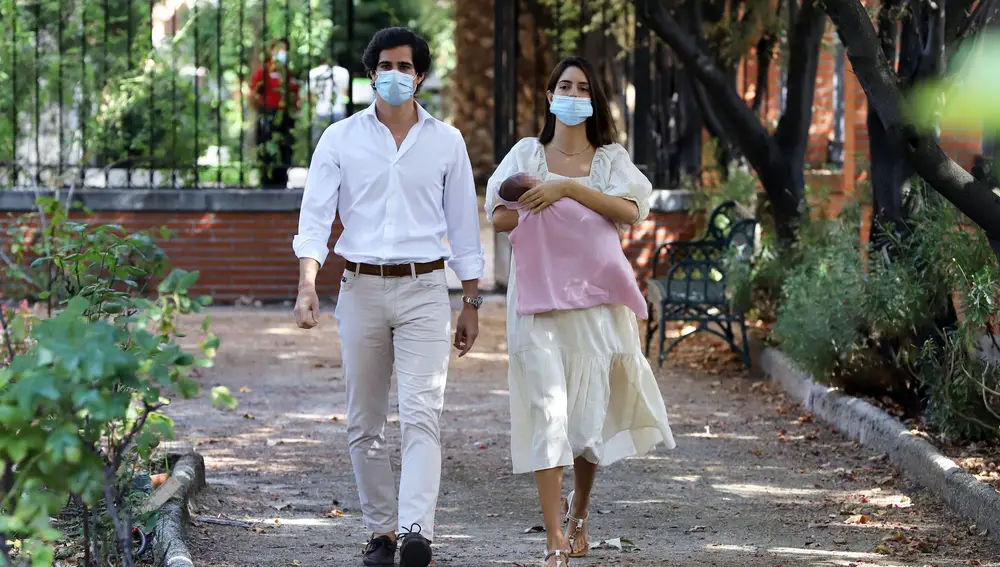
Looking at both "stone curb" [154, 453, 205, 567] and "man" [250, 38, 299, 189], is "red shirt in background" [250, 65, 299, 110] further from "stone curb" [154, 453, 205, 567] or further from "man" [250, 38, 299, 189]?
"stone curb" [154, 453, 205, 567]

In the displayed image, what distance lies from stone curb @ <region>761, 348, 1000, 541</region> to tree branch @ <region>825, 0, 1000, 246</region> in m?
1.06

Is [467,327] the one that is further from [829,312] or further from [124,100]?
[124,100]

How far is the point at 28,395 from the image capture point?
2.71 m

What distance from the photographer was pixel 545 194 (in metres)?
4.79

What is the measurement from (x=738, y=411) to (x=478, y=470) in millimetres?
2297

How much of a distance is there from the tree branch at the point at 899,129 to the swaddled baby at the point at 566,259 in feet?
4.52

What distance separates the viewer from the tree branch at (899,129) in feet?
17.8

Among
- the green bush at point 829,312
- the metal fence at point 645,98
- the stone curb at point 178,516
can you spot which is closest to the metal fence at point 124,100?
the metal fence at point 645,98

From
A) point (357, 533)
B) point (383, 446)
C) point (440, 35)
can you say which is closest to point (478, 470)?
point (357, 533)

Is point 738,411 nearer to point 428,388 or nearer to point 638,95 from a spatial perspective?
point 428,388

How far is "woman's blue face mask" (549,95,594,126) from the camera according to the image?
4855 millimetres

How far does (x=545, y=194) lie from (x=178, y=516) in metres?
1.89

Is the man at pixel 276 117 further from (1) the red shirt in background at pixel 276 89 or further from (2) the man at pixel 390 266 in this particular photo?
(2) the man at pixel 390 266

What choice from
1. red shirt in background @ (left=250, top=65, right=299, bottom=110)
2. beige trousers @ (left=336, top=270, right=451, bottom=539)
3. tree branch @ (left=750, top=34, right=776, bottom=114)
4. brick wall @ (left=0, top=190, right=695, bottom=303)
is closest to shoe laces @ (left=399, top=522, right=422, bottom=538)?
beige trousers @ (left=336, top=270, right=451, bottom=539)
